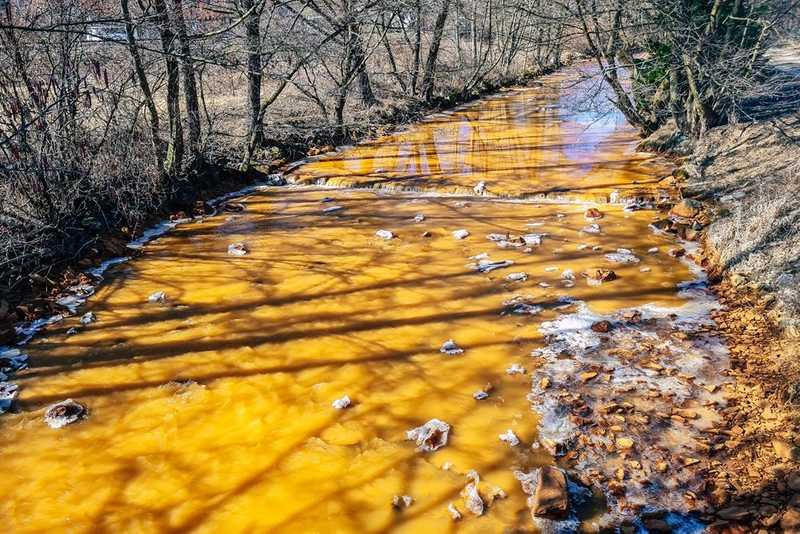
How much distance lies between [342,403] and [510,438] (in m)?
1.10

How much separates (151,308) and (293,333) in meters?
1.40

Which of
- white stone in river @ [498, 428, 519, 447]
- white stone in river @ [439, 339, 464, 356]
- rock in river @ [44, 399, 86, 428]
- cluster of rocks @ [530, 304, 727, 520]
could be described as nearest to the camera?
cluster of rocks @ [530, 304, 727, 520]

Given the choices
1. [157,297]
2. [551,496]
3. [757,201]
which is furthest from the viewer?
[757,201]

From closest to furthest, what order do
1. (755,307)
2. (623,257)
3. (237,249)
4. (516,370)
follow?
(516,370), (755,307), (623,257), (237,249)

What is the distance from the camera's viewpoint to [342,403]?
12.4 feet

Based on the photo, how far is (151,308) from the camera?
5.05m

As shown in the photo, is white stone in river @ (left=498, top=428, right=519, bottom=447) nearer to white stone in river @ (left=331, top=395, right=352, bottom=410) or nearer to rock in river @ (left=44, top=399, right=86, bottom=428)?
white stone in river @ (left=331, top=395, right=352, bottom=410)

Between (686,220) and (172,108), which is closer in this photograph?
(686,220)

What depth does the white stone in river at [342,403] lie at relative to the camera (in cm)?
375

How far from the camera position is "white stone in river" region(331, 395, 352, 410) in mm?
3749

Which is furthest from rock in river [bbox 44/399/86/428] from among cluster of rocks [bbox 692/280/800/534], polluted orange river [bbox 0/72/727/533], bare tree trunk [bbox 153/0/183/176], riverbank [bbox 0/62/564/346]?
bare tree trunk [bbox 153/0/183/176]

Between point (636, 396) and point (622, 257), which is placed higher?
point (622, 257)

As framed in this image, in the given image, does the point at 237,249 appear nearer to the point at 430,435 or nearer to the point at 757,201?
the point at 430,435

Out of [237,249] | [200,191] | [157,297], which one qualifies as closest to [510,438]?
[157,297]
